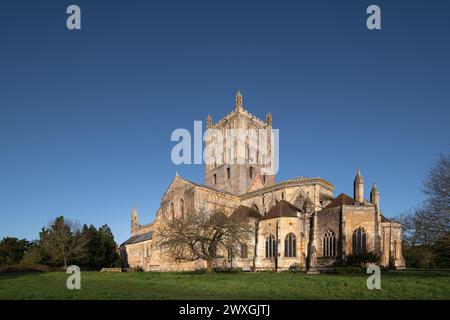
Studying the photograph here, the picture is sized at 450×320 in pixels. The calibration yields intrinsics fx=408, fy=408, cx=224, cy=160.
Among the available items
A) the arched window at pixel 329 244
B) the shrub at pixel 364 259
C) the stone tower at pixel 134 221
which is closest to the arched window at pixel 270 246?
the arched window at pixel 329 244

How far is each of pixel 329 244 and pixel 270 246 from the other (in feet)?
23.4

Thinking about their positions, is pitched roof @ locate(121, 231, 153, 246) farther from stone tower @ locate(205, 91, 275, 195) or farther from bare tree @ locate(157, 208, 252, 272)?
bare tree @ locate(157, 208, 252, 272)

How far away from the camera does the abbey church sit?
3856 cm

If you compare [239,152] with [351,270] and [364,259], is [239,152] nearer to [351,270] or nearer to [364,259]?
[364,259]

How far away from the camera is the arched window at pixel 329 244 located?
3941 centimetres

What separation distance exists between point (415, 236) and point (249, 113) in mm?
45023

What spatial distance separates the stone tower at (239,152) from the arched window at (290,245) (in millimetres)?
19554

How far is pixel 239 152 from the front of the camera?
64812mm

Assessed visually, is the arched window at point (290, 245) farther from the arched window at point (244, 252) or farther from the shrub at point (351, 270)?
the shrub at point (351, 270)

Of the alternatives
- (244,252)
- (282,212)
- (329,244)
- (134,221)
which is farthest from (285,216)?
(134,221)
